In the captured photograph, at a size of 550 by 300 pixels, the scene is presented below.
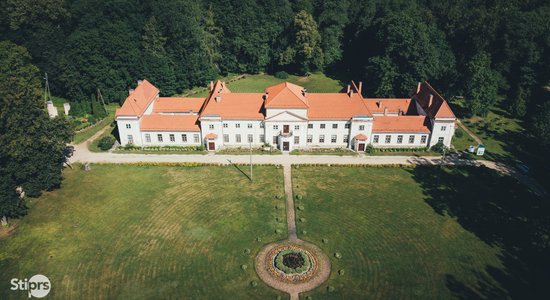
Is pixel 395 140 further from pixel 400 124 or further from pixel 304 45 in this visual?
pixel 304 45

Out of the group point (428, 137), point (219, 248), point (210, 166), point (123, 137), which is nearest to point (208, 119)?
point (210, 166)

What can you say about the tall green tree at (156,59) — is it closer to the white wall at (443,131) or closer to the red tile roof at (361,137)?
the red tile roof at (361,137)

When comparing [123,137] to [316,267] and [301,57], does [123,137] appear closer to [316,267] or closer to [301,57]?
[316,267]

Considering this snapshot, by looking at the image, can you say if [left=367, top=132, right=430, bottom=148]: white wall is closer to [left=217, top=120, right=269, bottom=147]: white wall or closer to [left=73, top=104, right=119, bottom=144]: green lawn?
[left=217, top=120, right=269, bottom=147]: white wall

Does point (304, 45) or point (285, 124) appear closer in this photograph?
point (285, 124)

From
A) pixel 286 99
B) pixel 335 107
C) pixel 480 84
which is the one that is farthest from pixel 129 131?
pixel 480 84
